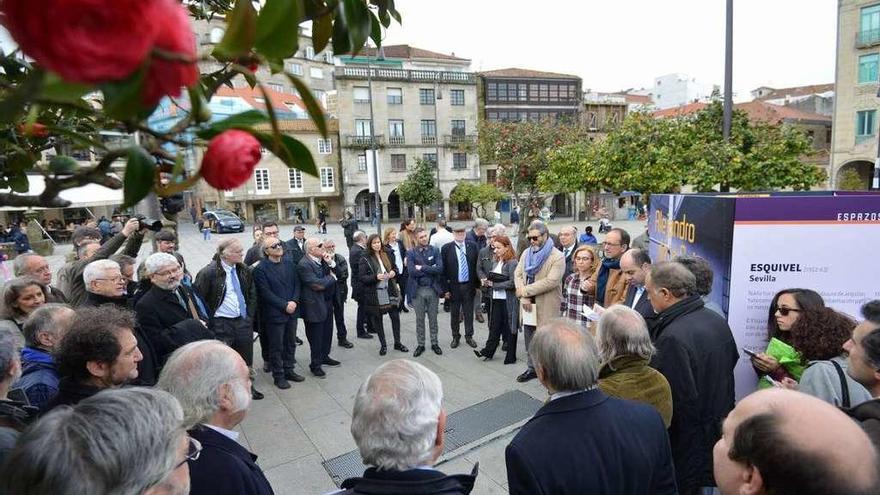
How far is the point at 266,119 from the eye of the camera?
0.72 meters

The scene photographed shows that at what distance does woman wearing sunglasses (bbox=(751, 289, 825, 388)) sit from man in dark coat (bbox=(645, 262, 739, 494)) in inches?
12.5

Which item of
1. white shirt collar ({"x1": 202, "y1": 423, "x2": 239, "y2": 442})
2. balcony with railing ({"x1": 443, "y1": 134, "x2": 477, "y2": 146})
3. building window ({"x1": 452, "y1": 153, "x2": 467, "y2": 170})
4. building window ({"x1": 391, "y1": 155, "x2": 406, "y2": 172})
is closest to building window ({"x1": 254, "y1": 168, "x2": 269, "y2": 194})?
building window ({"x1": 391, "y1": 155, "x2": 406, "y2": 172})

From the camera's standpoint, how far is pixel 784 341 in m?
3.20

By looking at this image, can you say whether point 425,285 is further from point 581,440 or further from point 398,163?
point 398,163

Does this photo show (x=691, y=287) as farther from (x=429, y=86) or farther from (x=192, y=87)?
(x=429, y=86)

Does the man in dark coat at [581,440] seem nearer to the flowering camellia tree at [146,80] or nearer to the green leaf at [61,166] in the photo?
the flowering camellia tree at [146,80]

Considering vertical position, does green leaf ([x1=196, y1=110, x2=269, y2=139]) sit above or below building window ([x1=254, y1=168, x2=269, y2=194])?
below

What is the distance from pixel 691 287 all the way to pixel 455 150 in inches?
1530

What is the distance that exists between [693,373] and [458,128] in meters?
40.0

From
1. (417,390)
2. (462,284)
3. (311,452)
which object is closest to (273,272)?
(311,452)

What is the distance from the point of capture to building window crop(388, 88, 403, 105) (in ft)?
129

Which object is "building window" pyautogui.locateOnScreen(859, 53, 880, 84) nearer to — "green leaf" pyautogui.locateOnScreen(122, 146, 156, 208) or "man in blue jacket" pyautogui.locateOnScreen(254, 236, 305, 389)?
"man in blue jacket" pyautogui.locateOnScreen(254, 236, 305, 389)

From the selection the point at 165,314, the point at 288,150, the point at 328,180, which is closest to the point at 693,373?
the point at 288,150

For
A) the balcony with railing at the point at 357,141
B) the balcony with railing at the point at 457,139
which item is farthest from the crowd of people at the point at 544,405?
the balcony with railing at the point at 457,139
